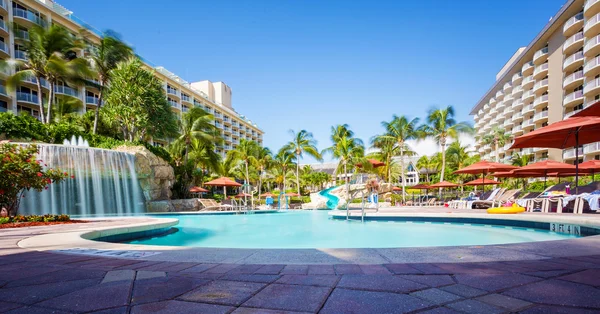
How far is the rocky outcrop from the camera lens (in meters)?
19.5

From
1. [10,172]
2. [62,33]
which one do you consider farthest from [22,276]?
[62,33]

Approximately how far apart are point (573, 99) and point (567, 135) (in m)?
32.8

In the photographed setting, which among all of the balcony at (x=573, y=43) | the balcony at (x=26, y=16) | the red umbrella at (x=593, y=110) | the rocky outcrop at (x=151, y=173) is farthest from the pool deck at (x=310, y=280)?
the balcony at (x=573, y=43)

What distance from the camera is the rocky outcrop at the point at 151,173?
1952 cm

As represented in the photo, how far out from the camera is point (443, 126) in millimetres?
29016

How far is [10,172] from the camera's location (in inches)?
320

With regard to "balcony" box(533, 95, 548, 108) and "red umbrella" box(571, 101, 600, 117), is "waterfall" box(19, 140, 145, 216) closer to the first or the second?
"red umbrella" box(571, 101, 600, 117)

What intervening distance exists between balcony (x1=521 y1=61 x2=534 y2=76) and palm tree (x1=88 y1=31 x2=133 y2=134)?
50580mm

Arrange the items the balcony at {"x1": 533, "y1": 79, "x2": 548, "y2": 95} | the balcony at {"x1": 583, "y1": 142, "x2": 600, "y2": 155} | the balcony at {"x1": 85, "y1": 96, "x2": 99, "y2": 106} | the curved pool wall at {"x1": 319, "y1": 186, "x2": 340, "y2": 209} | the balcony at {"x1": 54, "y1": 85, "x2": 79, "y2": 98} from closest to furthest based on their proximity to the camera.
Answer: the curved pool wall at {"x1": 319, "y1": 186, "x2": 340, "y2": 209}, the balcony at {"x1": 583, "y1": 142, "x2": 600, "y2": 155}, the balcony at {"x1": 54, "y1": 85, "x2": 79, "y2": 98}, the balcony at {"x1": 85, "y1": 96, "x2": 99, "y2": 106}, the balcony at {"x1": 533, "y1": 79, "x2": 548, "y2": 95}

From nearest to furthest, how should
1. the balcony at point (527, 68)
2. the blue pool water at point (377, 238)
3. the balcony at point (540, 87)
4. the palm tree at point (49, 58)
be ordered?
the blue pool water at point (377, 238) → the palm tree at point (49, 58) → the balcony at point (540, 87) → the balcony at point (527, 68)

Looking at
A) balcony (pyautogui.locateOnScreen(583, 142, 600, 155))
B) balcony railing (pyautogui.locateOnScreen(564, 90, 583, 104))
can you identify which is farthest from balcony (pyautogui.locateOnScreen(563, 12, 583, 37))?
balcony (pyautogui.locateOnScreen(583, 142, 600, 155))

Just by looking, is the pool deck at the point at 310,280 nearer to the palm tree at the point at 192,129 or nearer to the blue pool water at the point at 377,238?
the blue pool water at the point at 377,238

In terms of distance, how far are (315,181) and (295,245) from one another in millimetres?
44002

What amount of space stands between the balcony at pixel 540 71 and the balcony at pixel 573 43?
12.8 ft
